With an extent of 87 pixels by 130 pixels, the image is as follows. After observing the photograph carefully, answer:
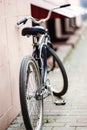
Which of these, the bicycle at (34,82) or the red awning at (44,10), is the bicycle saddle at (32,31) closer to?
→ the bicycle at (34,82)

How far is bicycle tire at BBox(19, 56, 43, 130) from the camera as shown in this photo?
3.87m

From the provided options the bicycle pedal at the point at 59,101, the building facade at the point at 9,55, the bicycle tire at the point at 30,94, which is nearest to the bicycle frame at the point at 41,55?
the bicycle tire at the point at 30,94

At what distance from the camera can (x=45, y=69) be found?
5.29 meters

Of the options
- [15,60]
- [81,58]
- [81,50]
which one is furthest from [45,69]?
[81,50]

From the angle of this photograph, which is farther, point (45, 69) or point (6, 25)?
point (45, 69)

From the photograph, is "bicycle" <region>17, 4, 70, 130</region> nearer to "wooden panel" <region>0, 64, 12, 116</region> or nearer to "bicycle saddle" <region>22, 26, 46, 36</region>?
"bicycle saddle" <region>22, 26, 46, 36</region>

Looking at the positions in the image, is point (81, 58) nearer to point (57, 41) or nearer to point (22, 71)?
point (57, 41)

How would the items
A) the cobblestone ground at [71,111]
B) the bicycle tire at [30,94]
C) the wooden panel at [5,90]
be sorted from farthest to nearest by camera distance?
the cobblestone ground at [71,111]
the wooden panel at [5,90]
the bicycle tire at [30,94]

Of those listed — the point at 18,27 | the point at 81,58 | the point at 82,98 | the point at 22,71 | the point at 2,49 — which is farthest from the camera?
the point at 81,58

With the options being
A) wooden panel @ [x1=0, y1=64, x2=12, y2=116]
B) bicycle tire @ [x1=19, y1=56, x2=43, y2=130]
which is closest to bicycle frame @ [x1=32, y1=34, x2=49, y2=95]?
bicycle tire @ [x1=19, y1=56, x2=43, y2=130]

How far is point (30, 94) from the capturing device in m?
4.42

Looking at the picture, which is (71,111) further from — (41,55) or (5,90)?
(5,90)

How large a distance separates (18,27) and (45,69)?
2.43 ft

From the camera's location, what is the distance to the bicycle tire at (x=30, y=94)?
152 inches
